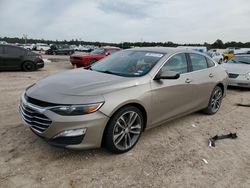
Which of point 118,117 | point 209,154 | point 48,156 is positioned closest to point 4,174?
point 48,156

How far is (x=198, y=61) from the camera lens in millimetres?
5121

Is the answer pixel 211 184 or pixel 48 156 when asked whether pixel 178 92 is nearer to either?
pixel 211 184

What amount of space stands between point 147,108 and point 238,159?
5.10 feet

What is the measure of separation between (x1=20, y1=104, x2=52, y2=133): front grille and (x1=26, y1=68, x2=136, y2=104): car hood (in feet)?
0.70

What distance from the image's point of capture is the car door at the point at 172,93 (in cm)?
389

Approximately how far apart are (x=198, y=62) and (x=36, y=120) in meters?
3.51

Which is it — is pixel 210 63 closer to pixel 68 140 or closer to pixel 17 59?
pixel 68 140

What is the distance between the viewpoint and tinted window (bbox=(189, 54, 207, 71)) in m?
4.91

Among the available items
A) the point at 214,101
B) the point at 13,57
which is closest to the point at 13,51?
the point at 13,57

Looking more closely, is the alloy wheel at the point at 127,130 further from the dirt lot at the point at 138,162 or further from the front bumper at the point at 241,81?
the front bumper at the point at 241,81

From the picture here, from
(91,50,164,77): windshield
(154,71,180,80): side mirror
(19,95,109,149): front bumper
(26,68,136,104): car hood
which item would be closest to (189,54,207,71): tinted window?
(91,50,164,77): windshield

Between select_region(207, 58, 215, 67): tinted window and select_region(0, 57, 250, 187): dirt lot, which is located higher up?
select_region(207, 58, 215, 67): tinted window

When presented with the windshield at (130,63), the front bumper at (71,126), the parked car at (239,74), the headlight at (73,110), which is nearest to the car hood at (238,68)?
the parked car at (239,74)

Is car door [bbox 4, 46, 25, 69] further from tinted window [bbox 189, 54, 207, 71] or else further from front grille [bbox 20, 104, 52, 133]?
tinted window [bbox 189, 54, 207, 71]
